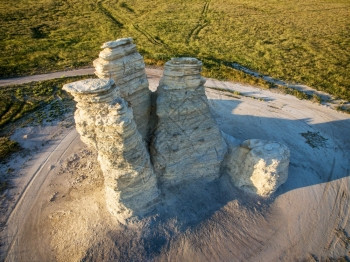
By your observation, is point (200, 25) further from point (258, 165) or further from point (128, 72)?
point (258, 165)

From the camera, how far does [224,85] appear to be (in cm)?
3183

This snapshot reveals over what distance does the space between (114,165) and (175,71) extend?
643 cm

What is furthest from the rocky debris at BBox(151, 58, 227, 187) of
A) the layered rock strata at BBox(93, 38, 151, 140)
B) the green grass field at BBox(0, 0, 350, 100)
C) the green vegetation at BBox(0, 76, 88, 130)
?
the green grass field at BBox(0, 0, 350, 100)

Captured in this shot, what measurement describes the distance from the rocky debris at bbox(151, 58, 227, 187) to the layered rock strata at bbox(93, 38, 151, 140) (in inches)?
39.6

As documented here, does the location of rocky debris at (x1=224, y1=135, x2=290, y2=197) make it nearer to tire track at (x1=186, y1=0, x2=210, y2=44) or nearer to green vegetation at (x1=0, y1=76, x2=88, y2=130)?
green vegetation at (x1=0, y1=76, x2=88, y2=130)

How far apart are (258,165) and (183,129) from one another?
5257 millimetres

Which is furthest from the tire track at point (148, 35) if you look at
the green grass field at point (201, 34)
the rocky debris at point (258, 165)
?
the rocky debris at point (258, 165)

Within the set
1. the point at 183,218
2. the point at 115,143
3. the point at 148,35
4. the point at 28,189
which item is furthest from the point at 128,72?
the point at 148,35

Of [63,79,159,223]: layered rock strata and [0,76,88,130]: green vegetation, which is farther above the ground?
[63,79,159,223]: layered rock strata

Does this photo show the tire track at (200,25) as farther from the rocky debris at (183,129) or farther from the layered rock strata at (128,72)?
the layered rock strata at (128,72)

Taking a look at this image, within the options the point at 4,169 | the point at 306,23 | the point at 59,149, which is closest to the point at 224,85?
the point at 59,149

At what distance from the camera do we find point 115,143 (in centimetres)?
1261

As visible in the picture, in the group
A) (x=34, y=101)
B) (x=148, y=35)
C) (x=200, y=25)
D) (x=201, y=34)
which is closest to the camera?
(x=34, y=101)

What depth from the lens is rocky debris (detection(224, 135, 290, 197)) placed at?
16.4 meters
